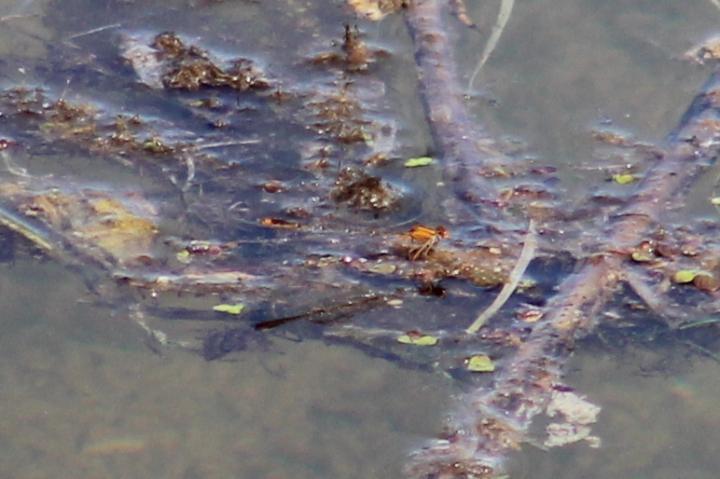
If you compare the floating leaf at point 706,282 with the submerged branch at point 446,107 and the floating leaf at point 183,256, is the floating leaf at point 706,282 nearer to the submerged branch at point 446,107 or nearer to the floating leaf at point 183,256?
the submerged branch at point 446,107

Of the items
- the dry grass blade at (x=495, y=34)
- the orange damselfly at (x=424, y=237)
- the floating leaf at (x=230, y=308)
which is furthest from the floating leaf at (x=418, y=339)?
the dry grass blade at (x=495, y=34)

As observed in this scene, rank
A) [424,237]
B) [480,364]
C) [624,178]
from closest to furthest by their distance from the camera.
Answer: [480,364], [424,237], [624,178]

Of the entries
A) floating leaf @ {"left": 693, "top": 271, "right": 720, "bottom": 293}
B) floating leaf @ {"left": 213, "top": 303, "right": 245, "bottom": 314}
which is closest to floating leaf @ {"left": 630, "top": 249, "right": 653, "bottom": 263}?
floating leaf @ {"left": 693, "top": 271, "right": 720, "bottom": 293}

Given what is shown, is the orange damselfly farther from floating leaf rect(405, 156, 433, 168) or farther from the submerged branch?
floating leaf rect(405, 156, 433, 168)

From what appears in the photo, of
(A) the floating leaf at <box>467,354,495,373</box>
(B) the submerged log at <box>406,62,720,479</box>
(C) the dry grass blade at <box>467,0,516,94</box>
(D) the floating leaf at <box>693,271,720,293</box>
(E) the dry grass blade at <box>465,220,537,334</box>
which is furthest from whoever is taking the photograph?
(C) the dry grass blade at <box>467,0,516,94</box>

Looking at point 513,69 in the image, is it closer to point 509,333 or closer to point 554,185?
point 554,185

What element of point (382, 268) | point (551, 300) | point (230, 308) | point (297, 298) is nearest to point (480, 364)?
point (551, 300)

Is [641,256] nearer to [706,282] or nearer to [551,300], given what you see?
[706,282]
